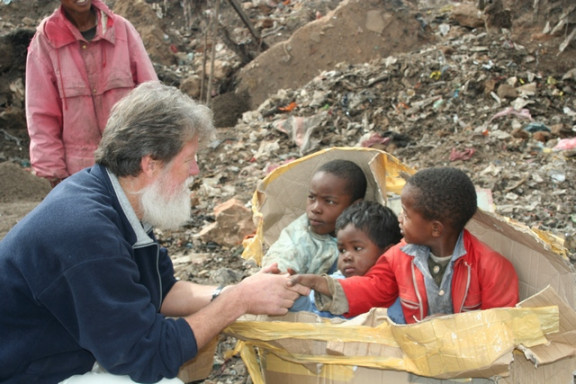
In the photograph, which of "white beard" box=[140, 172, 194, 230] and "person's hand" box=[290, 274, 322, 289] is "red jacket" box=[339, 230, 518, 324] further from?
"white beard" box=[140, 172, 194, 230]

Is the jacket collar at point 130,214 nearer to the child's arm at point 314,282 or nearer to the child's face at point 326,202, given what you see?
the child's arm at point 314,282

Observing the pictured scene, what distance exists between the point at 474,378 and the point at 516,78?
16.0 ft

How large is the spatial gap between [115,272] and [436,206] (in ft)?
4.27

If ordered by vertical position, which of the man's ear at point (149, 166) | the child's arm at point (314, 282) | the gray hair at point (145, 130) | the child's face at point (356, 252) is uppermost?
the gray hair at point (145, 130)

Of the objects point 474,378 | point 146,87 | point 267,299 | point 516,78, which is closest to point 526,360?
point 474,378

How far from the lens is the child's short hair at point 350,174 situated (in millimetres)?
3172

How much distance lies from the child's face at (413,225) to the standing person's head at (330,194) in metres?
0.72

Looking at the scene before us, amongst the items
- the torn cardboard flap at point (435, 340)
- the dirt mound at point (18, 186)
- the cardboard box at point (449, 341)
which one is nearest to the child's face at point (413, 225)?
the cardboard box at point (449, 341)

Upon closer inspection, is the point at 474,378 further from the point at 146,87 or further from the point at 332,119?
the point at 332,119

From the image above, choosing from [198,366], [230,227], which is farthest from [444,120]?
[198,366]

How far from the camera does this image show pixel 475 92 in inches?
242

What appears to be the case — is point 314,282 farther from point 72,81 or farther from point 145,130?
point 72,81

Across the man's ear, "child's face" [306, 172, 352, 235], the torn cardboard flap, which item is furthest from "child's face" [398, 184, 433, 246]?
the man's ear

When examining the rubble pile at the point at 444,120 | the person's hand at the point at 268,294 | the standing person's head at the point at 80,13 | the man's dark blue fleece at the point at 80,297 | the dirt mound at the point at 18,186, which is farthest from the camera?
the dirt mound at the point at 18,186
